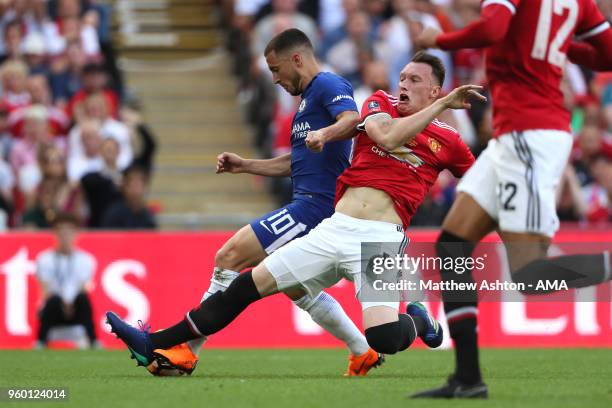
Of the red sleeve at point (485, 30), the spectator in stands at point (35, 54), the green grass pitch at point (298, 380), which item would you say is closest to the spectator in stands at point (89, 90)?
the spectator in stands at point (35, 54)

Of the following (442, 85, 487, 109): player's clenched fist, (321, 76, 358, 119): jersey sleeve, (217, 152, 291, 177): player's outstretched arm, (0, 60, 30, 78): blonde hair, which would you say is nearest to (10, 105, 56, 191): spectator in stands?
(0, 60, 30, 78): blonde hair

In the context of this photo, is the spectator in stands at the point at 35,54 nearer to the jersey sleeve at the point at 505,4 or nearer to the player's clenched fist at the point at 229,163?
the player's clenched fist at the point at 229,163

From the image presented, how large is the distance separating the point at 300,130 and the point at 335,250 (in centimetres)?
114

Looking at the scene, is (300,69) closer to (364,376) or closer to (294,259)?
(294,259)

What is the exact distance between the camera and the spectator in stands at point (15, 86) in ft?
54.7

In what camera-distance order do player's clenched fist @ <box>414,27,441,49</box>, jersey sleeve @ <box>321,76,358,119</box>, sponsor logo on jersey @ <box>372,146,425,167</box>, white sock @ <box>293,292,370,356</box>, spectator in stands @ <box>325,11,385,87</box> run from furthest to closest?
spectator in stands @ <box>325,11,385,87</box>, white sock @ <box>293,292,370,356</box>, jersey sleeve @ <box>321,76,358,119</box>, sponsor logo on jersey @ <box>372,146,425,167</box>, player's clenched fist @ <box>414,27,441,49</box>

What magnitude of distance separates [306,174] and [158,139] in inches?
420

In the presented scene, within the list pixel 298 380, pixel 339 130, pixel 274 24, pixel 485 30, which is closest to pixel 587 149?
pixel 274 24

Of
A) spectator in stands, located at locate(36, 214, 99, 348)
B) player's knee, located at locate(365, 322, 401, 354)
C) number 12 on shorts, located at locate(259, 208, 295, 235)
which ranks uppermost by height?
number 12 on shorts, located at locate(259, 208, 295, 235)

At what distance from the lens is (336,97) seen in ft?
28.7

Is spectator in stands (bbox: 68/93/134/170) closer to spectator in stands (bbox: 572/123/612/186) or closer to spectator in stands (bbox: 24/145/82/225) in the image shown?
spectator in stands (bbox: 24/145/82/225)

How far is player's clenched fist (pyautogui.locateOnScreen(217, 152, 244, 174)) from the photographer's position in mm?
8969

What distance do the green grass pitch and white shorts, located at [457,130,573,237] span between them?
996mm

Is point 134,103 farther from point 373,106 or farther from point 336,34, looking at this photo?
point 373,106
